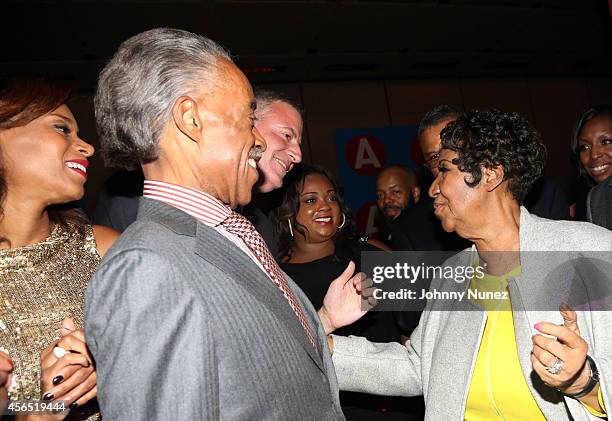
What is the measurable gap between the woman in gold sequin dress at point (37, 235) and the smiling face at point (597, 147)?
3.03 m

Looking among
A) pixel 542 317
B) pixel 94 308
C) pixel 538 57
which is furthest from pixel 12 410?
pixel 538 57

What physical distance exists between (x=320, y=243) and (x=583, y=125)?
6.34 ft

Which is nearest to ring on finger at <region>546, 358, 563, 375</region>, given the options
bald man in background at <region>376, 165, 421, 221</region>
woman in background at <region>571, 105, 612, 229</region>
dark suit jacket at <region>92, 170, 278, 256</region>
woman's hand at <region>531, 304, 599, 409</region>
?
woman's hand at <region>531, 304, 599, 409</region>

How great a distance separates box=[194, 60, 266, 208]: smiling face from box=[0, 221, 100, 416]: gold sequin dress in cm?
69

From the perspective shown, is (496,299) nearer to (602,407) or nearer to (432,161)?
(602,407)

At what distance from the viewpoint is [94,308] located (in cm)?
93

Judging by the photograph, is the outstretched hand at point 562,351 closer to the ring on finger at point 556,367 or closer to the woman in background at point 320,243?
the ring on finger at point 556,367

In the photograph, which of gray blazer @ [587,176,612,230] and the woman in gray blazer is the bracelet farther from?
gray blazer @ [587,176,612,230]

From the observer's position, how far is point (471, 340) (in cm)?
186

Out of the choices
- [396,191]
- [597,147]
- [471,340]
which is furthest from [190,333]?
[396,191]

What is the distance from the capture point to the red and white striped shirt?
1.12 metres

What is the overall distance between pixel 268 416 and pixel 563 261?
1.23m

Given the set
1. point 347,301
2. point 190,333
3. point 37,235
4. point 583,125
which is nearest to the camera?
point 190,333

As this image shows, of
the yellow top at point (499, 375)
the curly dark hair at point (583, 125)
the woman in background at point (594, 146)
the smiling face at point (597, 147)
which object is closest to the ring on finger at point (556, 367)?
the yellow top at point (499, 375)
